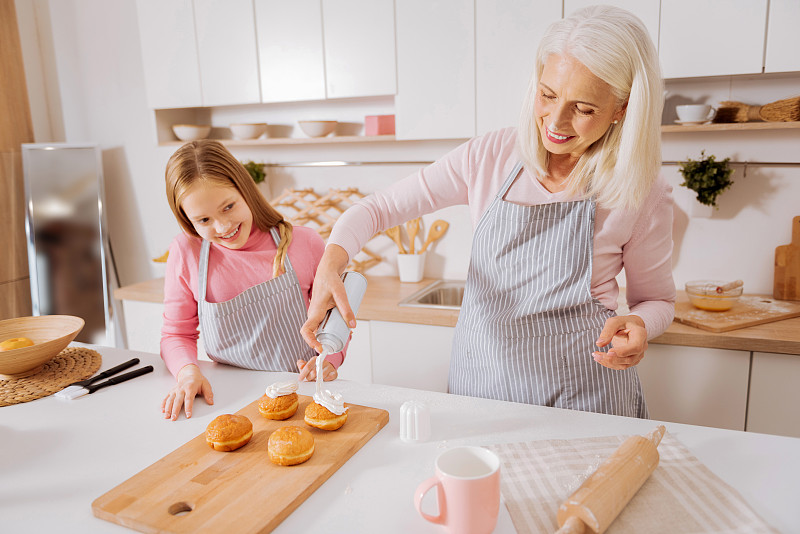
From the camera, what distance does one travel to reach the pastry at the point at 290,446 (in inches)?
35.9

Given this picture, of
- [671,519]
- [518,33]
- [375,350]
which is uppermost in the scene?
[518,33]

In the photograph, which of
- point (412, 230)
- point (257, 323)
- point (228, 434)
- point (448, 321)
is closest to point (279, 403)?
point (228, 434)

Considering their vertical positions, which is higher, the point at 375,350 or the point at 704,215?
the point at 704,215

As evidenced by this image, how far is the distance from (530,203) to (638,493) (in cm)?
66

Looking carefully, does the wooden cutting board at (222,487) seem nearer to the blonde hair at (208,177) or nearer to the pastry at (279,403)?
the pastry at (279,403)

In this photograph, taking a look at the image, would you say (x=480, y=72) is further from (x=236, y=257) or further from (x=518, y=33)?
(x=236, y=257)

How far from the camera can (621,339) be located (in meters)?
1.08

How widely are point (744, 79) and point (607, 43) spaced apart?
1.36 meters

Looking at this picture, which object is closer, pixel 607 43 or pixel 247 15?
pixel 607 43

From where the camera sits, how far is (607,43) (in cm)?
107

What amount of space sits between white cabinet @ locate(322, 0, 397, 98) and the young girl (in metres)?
1.01

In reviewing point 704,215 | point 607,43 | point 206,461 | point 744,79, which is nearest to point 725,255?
point 704,215

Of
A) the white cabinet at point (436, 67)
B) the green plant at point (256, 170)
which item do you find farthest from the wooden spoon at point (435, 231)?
→ the green plant at point (256, 170)

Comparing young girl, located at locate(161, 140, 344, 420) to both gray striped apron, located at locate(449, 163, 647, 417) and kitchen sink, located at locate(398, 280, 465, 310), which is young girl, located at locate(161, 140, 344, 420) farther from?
kitchen sink, located at locate(398, 280, 465, 310)
